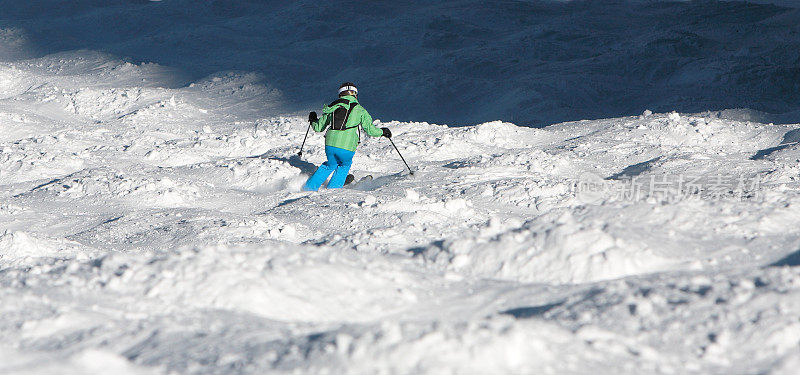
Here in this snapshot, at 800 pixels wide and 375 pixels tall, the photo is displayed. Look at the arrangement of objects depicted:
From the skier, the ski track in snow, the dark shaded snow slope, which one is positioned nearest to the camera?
the ski track in snow

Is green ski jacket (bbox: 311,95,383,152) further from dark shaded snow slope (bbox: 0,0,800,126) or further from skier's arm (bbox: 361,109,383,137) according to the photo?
dark shaded snow slope (bbox: 0,0,800,126)

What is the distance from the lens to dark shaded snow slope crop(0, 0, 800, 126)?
1188 centimetres

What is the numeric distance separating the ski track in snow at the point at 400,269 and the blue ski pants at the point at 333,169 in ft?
0.73

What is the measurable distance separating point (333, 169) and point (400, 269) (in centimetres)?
342

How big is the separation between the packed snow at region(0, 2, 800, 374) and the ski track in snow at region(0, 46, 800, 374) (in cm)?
1

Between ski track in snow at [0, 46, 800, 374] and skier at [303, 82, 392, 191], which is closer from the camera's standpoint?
ski track in snow at [0, 46, 800, 374]

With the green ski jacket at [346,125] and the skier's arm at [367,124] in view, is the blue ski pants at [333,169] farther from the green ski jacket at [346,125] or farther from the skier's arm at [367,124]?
the skier's arm at [367,124]

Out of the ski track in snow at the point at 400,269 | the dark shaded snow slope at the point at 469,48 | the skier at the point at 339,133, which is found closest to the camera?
the ski track in snow at the point at 400,269

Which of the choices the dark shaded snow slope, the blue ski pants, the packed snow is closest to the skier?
the blue ski pants

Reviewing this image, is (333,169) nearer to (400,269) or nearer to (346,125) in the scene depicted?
(346,125)

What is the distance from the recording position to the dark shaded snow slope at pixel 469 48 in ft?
39.0

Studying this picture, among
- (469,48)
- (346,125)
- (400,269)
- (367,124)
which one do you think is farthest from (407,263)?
(469,48)

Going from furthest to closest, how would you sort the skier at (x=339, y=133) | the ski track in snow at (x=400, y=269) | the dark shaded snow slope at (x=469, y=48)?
the dark shaded snow slope at (x=469, y=48) → the skier at (x=339, y=133) → the ski track in snow at (x=400, y=269)

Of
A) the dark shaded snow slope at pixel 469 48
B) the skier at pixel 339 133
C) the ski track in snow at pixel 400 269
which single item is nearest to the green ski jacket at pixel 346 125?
the skier at pixel 339 133
